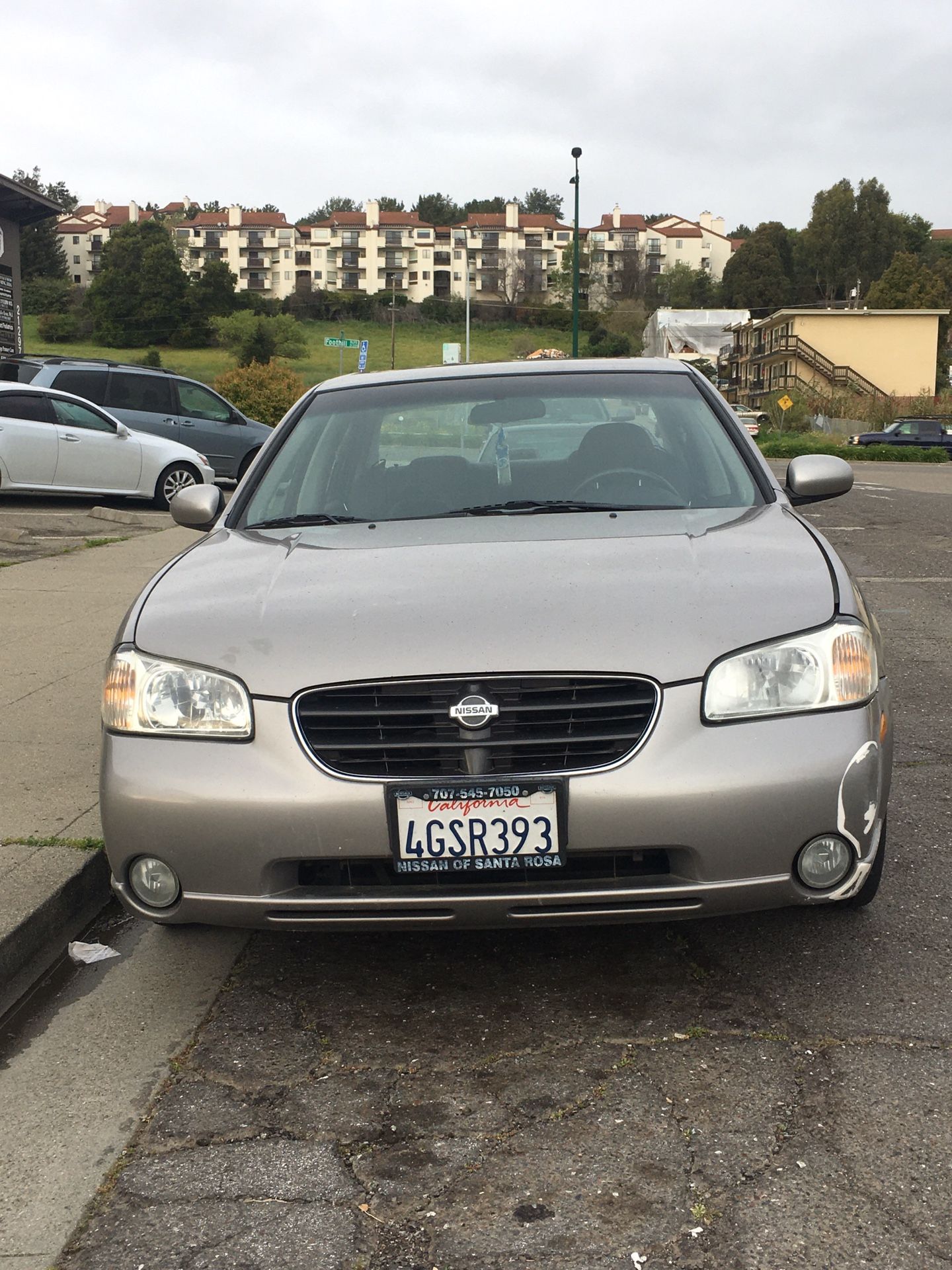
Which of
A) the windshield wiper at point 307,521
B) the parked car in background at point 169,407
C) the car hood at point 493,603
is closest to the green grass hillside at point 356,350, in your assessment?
the parked car in background at point 169,407

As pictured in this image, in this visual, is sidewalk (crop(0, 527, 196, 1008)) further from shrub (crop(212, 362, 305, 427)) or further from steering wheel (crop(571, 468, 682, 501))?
shrub (crop(212, 362, 305, 427))

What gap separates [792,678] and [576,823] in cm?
60

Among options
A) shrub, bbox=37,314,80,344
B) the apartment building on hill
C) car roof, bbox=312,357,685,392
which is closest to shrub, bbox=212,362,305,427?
car roof, bbox=312,357,685,392

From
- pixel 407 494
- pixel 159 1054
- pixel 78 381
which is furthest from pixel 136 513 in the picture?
pixel 159 1054

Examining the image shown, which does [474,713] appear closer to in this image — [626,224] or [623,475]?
[623,475]

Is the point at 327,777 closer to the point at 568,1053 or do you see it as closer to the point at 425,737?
the point at 425,737

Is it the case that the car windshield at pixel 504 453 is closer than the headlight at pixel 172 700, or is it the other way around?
the headlight at pixel 172 700

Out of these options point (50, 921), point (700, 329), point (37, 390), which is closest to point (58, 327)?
point (700, 329)

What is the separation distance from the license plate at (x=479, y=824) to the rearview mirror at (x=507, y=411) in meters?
1.86

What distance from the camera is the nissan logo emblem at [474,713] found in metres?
2.85

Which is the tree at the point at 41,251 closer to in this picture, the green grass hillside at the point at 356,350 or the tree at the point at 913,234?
the green grass hillside at the point at 356,350

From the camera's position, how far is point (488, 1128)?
2.59 meters

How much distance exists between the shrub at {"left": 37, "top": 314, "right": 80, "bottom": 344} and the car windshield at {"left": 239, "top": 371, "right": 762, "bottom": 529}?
330ft

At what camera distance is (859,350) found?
236ft
